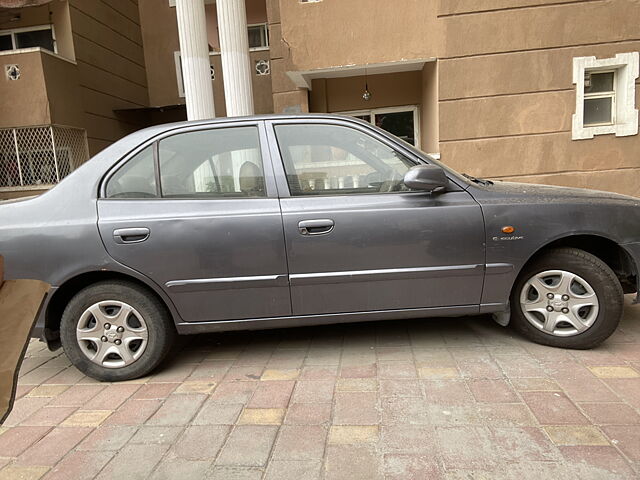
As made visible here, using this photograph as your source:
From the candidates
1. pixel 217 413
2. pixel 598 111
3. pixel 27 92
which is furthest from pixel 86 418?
pixel 27 92

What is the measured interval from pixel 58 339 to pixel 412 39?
20.9 feet

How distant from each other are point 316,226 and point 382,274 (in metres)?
0.58

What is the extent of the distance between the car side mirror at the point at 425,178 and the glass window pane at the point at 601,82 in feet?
18.6

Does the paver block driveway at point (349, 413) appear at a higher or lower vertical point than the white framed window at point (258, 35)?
lower

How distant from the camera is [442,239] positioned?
3.15m

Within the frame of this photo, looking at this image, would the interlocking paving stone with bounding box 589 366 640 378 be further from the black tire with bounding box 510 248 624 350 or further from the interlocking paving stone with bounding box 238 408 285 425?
the interlocking paving stone with bounding box 238 408 285 425

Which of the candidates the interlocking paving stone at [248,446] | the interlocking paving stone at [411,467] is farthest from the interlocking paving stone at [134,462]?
the interlocking paving stone at [411,467]

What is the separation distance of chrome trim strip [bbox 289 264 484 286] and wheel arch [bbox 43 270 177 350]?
3.21 ft

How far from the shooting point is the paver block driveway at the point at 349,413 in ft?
7.29

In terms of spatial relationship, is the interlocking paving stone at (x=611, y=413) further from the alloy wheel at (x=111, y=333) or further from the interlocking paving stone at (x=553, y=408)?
the alloy wheel at (x=111, y=333)

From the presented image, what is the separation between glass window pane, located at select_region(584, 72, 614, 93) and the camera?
7.20 metres

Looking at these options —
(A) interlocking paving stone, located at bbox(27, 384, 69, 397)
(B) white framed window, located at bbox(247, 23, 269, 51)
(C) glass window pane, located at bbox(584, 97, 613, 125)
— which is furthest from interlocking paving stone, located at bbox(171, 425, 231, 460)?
(B) white framed window, located at bbox(247, 23, 269, 51)

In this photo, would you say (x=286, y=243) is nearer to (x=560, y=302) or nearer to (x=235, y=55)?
(x=560, y=302)

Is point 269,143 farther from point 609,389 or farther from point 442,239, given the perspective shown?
point 609,389
